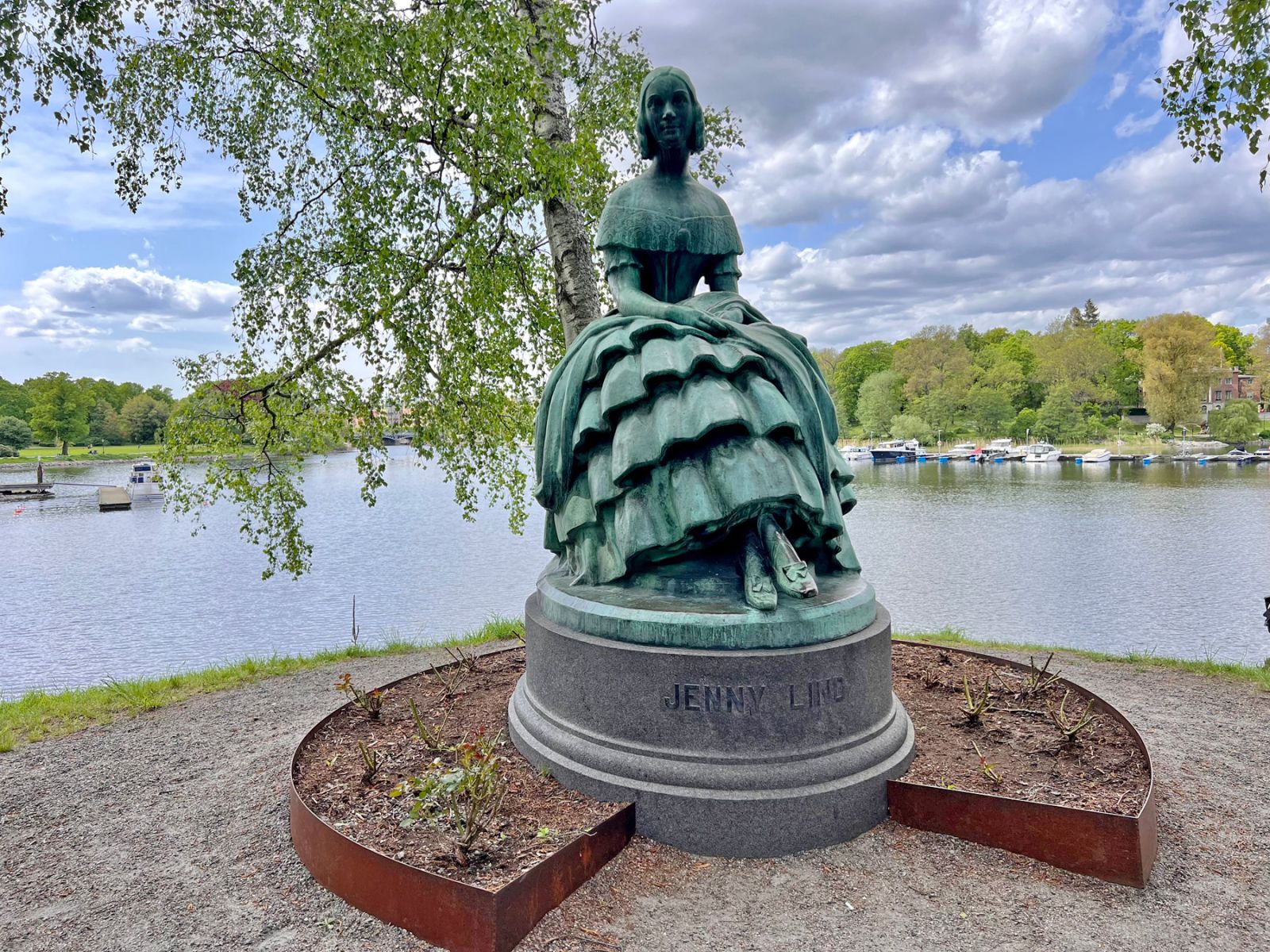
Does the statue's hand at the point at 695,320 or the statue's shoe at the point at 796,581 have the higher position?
the statue's hand at the point at 695,320

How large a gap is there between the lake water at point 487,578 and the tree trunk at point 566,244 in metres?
4.28

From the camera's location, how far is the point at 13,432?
52.5 meters

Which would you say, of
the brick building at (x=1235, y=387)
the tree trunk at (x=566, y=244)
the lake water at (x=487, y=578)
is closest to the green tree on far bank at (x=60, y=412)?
the lake water at (x=487, y=578)

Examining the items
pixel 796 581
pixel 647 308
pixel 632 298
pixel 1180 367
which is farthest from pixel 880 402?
pixel 796 581

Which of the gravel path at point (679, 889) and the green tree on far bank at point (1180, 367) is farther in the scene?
the green tree on far bank at point (1180, 367)

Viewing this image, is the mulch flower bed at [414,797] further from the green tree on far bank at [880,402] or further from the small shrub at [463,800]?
the green tree on far bank at [880,402]

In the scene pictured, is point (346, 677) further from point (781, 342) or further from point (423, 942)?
point (781, 342)

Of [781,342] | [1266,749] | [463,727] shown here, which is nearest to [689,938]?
[463,727]

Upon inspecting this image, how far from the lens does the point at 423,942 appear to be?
2939 mm

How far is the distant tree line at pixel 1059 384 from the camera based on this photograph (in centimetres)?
4672

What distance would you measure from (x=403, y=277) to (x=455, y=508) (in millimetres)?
20369

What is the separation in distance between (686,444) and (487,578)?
508 inches

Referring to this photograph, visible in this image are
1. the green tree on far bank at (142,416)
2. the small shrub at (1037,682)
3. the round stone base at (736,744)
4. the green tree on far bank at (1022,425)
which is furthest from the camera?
the green tree on far bank at (142,416)

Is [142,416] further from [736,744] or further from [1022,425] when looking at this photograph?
[736,744]
